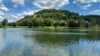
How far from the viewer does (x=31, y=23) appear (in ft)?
652

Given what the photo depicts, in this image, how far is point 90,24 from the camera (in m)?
178

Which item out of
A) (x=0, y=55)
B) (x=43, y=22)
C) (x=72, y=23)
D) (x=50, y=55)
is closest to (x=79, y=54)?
(x=50, y=55)

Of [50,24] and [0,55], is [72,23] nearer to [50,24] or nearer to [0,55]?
[50,24]

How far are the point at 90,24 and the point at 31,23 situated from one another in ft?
178

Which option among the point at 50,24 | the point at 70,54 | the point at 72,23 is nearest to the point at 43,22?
the point at 50,24

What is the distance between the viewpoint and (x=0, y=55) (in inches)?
870

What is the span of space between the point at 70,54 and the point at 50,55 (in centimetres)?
250

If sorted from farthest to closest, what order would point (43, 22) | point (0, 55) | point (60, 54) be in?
1. point (43, 22)
2. point (60, 54)
3. point (0, 55)

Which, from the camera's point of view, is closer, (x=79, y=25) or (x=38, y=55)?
(x=38, y=55)

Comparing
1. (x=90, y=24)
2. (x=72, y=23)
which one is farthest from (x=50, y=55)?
(x=90, y=24)

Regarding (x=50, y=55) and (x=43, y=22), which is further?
(x=43, y=22)

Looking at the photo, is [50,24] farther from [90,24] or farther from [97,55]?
[97,55]

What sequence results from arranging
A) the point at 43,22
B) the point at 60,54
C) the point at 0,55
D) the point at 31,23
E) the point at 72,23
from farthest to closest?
the point at 31,23 → the point at 43,22 → the point at 72,23 → the point at 60,54 → the point at 0,55

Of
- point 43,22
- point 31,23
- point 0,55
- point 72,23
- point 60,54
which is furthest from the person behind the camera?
point 31,23
